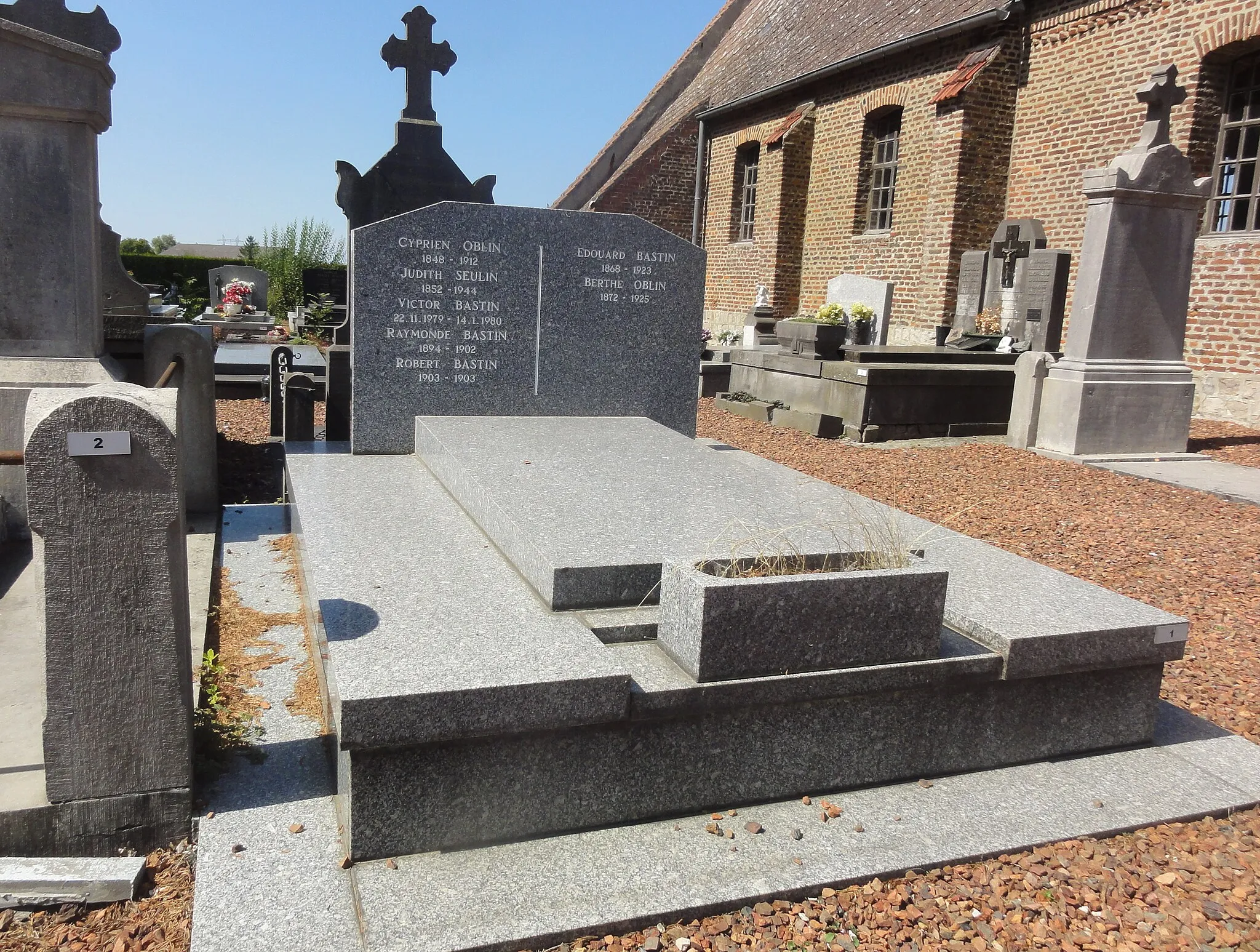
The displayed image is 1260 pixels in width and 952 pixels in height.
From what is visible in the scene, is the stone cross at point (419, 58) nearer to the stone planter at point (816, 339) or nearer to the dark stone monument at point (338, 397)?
the dark stone monument at point (338, 397)

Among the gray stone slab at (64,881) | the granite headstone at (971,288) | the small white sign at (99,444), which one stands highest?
the granite headstone at (971,288)

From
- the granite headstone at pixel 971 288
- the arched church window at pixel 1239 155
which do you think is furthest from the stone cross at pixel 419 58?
the arched church window at pixel 1239 155

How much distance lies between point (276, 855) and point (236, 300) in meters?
17.1

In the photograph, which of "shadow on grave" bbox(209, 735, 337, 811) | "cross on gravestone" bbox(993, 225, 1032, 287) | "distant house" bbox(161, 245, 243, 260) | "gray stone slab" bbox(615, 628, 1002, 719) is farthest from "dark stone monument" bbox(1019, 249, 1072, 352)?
"distant house" bbox(161, 245, 243, 260)

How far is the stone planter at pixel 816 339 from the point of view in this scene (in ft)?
35.8

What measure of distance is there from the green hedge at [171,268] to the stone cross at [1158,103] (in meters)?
27.7

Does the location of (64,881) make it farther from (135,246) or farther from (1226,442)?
(135,246)

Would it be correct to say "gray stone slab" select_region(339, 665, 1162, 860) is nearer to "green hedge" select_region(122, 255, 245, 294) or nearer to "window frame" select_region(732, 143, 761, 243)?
"window frame" select_region(732, 143, 761, 243)

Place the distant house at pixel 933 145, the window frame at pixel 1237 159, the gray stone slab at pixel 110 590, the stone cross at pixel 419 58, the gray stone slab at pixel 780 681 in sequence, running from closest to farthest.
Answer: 1. the gray stone slab at pixel 110 590
2. the gray stone slab at pixel 780 681
3. the stone cross at pixel 419 58
4. the window frame at pixel 1237 159
5. the distant house at pixel 933 145

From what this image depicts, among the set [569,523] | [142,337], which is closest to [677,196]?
[142,337]

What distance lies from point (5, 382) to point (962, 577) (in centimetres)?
469

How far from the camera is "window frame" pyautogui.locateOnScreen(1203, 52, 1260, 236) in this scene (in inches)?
435

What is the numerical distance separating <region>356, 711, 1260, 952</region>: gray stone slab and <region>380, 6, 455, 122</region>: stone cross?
23.9 feet

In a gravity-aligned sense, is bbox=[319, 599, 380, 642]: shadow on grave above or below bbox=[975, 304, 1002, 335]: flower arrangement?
below
